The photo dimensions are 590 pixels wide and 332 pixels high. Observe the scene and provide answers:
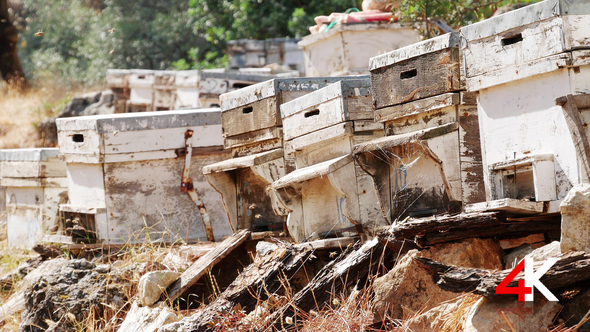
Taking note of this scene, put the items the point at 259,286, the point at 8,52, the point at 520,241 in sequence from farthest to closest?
the point at 8,52, the point at 259,286, the point at 520,241

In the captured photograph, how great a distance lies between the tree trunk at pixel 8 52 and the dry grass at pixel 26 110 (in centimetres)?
27

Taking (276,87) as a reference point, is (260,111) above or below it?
below

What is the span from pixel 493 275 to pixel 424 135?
133 centimetres

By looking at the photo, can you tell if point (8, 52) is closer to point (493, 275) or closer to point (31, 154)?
point (31, 154)

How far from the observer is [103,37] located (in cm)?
2202

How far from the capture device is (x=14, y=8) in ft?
83.9

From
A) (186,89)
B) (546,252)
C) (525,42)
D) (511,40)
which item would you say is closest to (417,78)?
(511,40)

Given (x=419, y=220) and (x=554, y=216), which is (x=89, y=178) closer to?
(x=419, y=220)

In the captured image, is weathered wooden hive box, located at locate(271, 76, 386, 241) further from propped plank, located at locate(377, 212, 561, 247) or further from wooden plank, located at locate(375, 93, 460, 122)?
propped plank, located at locate(377, 212, 561, 247)

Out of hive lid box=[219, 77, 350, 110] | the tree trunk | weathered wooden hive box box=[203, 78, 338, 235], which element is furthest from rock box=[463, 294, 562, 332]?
the tree trunk

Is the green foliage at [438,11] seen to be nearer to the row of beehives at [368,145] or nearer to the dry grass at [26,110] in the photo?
the row of beehives at [368,145]

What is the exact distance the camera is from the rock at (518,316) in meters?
4.21

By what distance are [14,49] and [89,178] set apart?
11.8m

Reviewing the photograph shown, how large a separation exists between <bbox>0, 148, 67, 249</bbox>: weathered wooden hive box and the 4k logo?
615 centimetres
